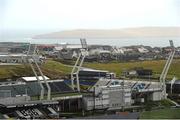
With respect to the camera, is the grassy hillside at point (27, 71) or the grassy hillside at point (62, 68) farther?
the grassy hillside at point (62, 68)

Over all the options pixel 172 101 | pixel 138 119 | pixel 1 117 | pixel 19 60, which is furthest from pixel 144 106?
pixel 19 60

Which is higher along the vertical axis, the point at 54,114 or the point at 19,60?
the point at 19,60

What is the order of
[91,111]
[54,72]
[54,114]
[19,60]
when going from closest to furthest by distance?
[54,114]
[91,111]
[54,72]
[19,60]

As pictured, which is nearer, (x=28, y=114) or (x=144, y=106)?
(x=28, y=114)

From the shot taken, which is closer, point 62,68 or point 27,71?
point 27,71

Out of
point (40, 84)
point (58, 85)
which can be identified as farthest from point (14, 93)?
point (58, 85)

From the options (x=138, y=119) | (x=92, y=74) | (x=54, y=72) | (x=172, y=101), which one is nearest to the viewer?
(x=138, y=119)

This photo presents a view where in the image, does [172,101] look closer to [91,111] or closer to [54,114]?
[91,111]

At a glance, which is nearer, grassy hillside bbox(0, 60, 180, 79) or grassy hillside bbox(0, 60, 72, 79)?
grassy hillside bbox(0, 60, 72, 79)
